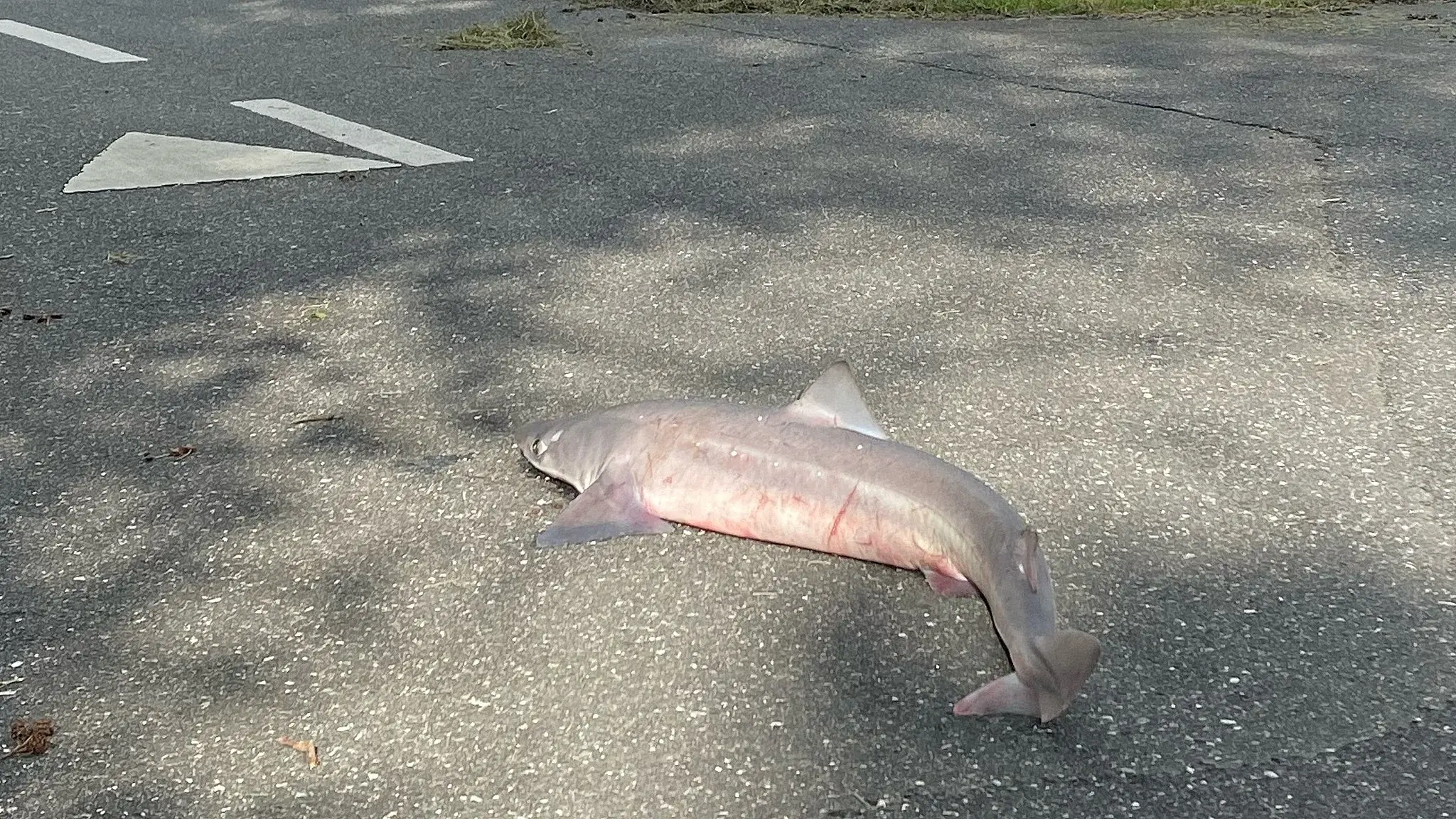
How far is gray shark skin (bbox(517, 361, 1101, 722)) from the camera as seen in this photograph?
2.03m

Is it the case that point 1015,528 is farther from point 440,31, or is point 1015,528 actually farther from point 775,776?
point 440,31

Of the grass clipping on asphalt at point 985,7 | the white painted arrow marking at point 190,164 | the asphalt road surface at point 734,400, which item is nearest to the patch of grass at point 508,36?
the grass clipping on asphalt at point 985,7

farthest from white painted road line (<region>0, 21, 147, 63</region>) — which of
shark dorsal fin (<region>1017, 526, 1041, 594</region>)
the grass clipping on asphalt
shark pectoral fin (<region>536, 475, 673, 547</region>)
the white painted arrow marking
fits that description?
shark dorsal fin (<region>1017, 526, 1041, 594</region>)

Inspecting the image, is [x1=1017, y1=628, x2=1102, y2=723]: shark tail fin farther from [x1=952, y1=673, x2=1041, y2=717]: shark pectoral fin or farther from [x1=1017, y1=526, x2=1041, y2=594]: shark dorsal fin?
[x1=1017, y1=526, x2=1041, y2=594]: shark dorsal fin

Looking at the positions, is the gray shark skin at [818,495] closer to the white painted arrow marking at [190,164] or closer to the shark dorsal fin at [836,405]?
the shark dorsal fin at [836,405]

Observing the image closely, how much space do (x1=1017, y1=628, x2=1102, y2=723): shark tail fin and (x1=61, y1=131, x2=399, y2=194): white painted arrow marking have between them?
121 inches

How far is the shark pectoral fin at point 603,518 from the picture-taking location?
2.33m

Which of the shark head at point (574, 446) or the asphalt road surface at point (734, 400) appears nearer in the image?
the asphalt road surface at point (734, 400)

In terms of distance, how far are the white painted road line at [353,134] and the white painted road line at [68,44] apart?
42.9 inches

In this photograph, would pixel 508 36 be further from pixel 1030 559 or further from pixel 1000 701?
pixel 1000 701

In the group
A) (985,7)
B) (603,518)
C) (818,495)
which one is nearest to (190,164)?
(603,518)

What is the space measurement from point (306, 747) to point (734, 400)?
1176 millimetres

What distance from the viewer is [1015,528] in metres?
2.10

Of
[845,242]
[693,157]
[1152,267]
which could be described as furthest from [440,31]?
[1152,267]
